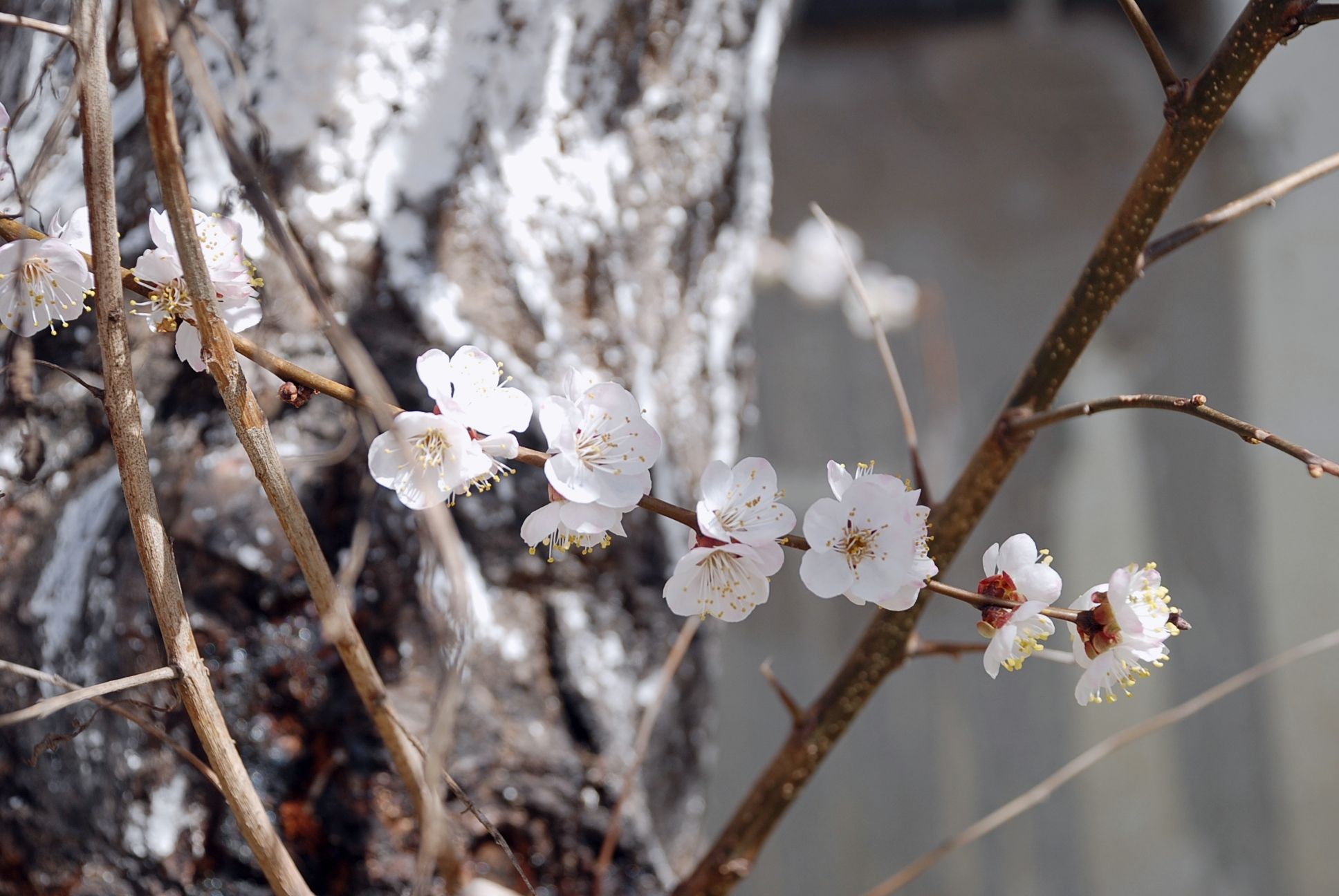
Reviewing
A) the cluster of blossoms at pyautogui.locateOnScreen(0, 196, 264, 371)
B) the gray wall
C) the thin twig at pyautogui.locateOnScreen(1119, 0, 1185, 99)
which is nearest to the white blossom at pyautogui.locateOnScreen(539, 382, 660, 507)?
the cluster of blossoms at pyautogui.locateOnScreen(0, 196, 264, 371)

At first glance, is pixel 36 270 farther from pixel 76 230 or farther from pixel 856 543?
pixel 856 543

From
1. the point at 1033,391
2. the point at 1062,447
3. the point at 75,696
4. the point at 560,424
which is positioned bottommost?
the point at 75,696

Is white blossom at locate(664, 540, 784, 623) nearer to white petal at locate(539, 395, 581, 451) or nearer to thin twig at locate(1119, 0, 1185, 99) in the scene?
white petal at locate(539, 395, 581, 451)

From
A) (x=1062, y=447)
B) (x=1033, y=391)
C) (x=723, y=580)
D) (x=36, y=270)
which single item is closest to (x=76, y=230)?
(x=36, y=270)

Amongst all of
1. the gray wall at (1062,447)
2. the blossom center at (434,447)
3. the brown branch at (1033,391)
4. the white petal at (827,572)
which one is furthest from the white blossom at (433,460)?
the gray wall at (1062,447)

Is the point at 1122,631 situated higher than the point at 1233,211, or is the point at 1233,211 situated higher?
the point at 1233,211

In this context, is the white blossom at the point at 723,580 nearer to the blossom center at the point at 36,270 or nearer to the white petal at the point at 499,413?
the white petal at the point at 499,413
